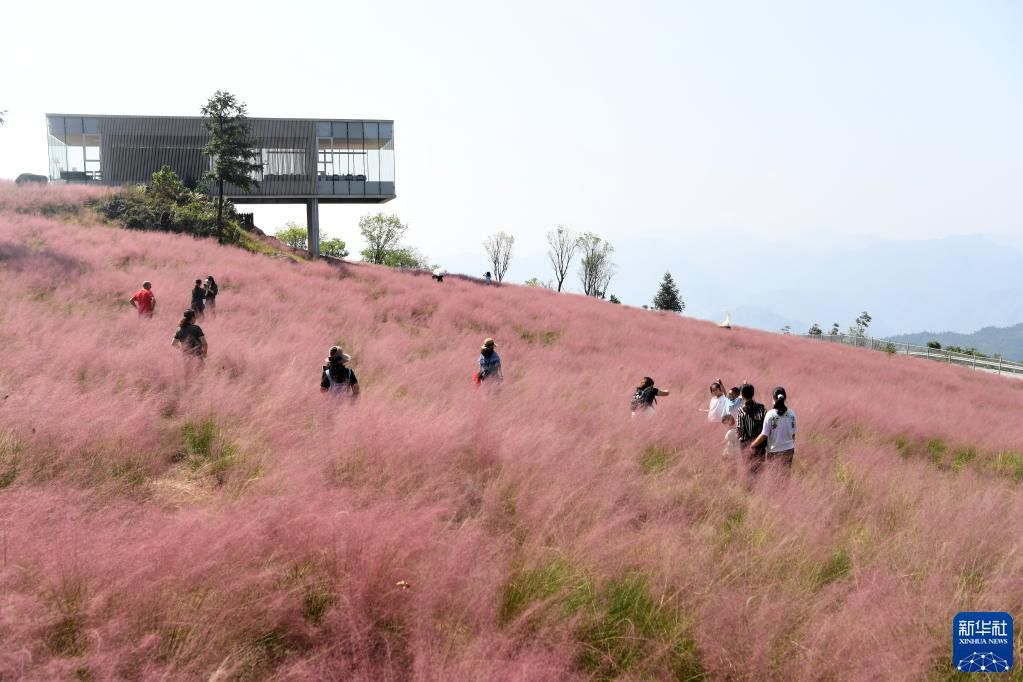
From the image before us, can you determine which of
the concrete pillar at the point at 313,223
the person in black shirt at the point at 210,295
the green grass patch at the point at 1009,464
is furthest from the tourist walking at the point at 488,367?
the concrete pillar at the point at 313,223

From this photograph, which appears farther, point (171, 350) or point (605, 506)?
point (171, 350)

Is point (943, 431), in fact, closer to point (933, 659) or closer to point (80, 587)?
point (933, 659)

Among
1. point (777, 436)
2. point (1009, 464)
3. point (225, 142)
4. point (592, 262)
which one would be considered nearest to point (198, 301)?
point (777, 436)

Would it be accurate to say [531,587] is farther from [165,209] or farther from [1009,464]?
[165,209]

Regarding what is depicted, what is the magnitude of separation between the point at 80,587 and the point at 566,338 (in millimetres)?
21068

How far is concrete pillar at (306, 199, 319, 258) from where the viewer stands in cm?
5050

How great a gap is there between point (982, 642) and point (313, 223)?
50227mm

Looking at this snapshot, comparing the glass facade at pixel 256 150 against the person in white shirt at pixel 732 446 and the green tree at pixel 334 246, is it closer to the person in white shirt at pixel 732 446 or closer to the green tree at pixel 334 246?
the person in white shirt at pixel 732 446

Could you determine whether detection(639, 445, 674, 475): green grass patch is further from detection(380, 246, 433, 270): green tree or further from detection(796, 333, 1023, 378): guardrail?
detection(380, 246, 433, 270): green tree

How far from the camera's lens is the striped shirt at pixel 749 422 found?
9500 millimetres

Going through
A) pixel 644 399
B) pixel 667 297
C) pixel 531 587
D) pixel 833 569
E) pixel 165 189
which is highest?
pixel 165 189

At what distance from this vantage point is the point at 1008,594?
17.7 ft

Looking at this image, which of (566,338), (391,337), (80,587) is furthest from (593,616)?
(566,338)

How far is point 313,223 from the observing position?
5112 cm
